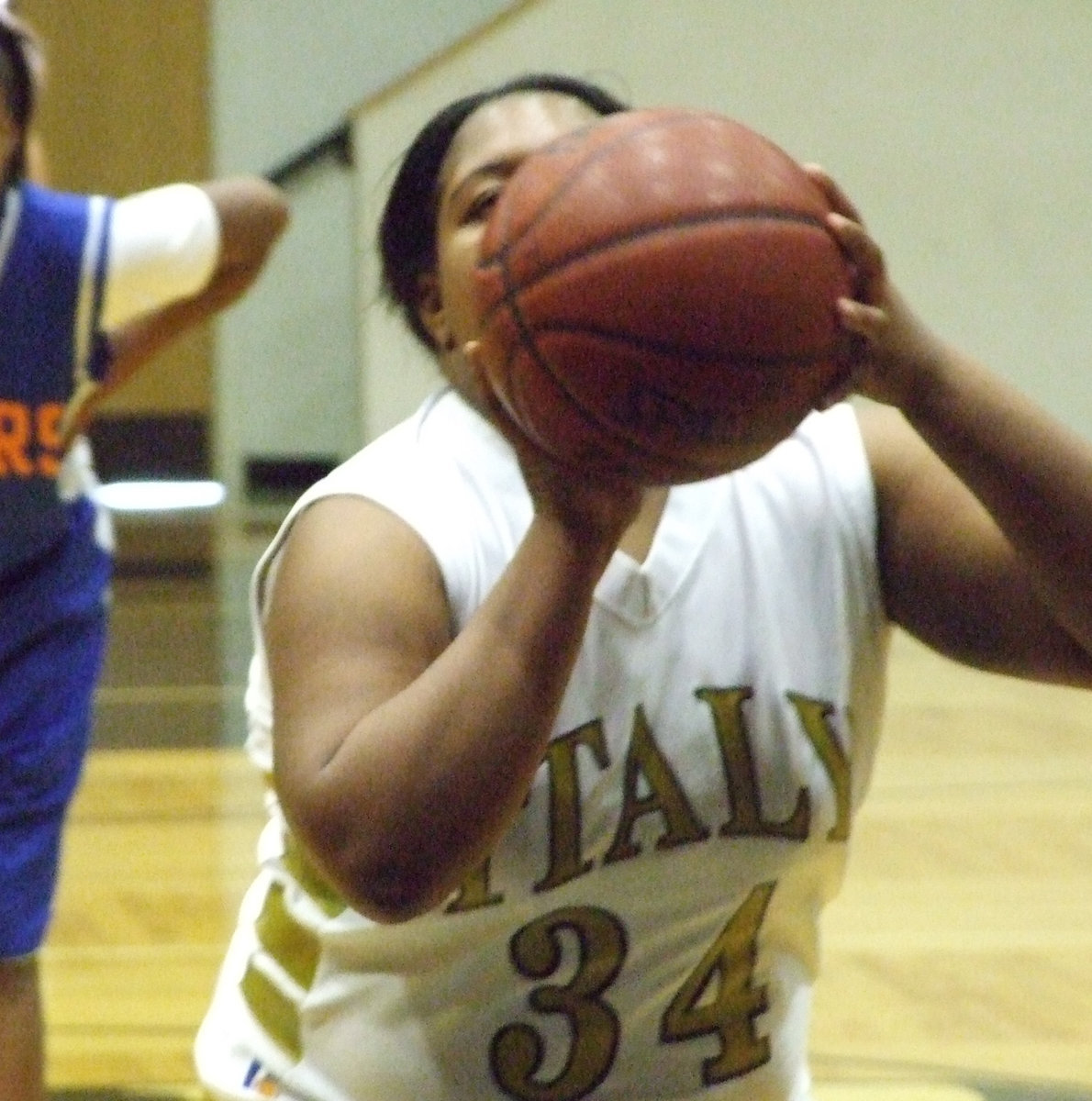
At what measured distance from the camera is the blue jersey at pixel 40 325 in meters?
1.77

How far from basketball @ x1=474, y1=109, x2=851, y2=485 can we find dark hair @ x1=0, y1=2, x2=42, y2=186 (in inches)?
34.1

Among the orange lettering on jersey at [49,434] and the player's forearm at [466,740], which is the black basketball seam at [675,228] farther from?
the orange lettering on jersey at [49,434]

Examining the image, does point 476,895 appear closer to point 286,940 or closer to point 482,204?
point 286,940

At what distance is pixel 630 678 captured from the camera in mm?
1305

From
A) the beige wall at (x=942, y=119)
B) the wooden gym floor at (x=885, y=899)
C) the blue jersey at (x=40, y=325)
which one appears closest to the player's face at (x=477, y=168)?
the blue jersey at (x=40, y=325)

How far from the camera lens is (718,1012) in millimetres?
1358

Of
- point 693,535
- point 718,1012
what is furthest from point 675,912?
point 693,535

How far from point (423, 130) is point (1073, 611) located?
533 mm

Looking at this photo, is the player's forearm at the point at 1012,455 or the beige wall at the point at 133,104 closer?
the player's forearm at the point at 1012,455

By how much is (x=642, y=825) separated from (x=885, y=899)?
1970 mm

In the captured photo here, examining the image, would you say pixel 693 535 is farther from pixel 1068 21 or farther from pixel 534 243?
pixel 1068 21

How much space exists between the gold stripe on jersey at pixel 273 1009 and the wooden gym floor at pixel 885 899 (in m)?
1.07

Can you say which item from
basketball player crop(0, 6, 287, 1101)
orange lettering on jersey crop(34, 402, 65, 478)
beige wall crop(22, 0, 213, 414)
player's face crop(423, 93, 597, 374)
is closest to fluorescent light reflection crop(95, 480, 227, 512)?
beige wall crop(22, 0, 213, 414)

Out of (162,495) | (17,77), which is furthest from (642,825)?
(162,495)
